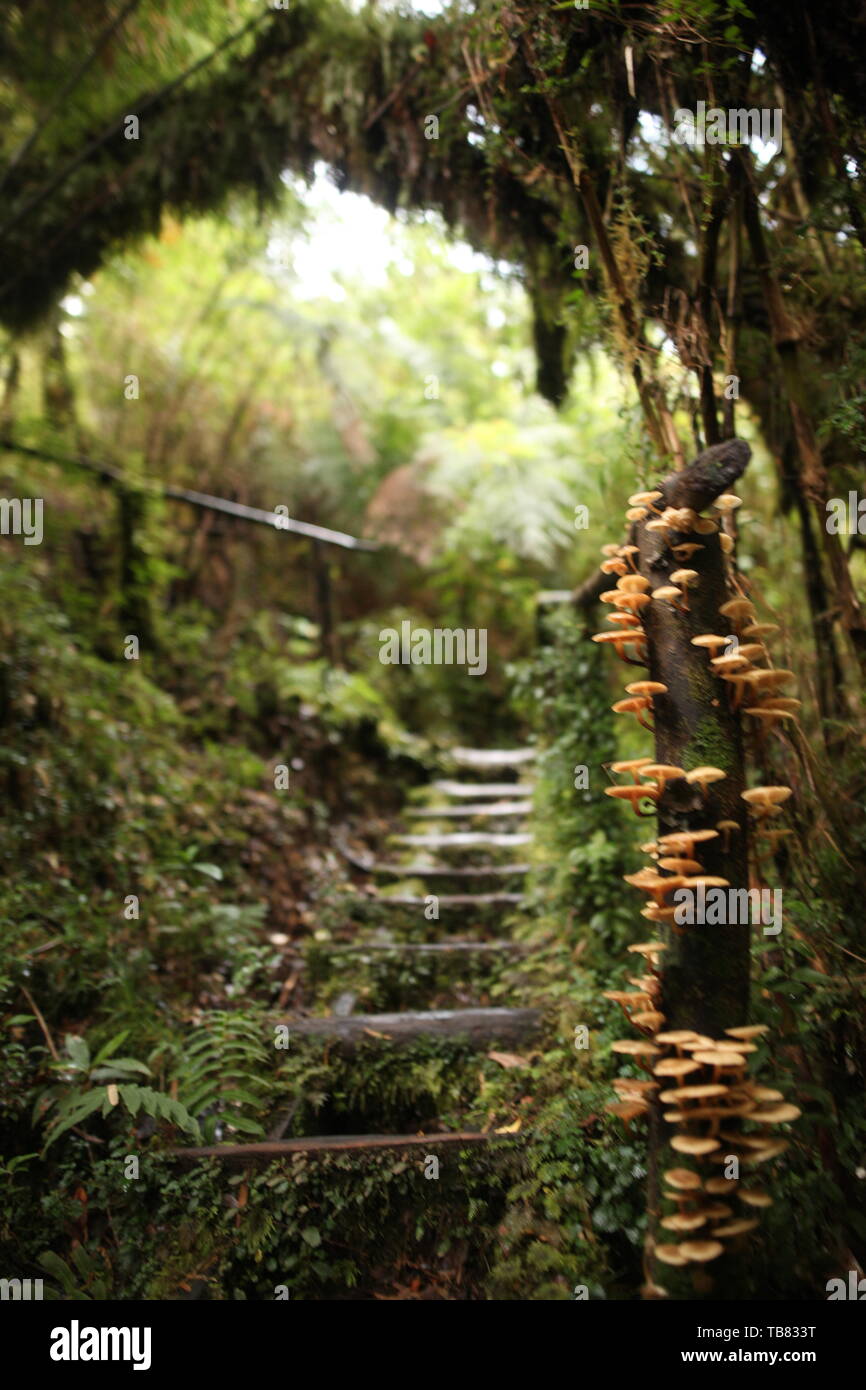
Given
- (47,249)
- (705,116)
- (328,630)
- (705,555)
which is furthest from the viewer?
(328,630)

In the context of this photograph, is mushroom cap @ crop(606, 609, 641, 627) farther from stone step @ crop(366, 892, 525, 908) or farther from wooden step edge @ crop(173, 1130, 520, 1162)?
stone step @ crop(366, 892, 525, 908)

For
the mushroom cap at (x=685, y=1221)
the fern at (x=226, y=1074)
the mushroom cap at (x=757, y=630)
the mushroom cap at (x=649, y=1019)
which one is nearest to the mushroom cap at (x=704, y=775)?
the mushroom cap at (x=757, y=630)

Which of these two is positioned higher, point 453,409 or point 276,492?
point 453,409

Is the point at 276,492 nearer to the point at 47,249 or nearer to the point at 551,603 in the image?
the point at 47,249

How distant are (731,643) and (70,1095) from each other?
2722mm

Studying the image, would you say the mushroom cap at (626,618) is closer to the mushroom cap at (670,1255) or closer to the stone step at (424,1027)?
the mushroom cap at (670,1255)

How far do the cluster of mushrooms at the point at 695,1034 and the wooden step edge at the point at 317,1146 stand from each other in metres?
0.79

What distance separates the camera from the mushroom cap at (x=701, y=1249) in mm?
1661

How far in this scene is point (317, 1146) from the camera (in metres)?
2.55

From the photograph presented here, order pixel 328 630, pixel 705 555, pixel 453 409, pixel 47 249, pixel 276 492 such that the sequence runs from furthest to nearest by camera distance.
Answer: pixel 453 409 < pixel 276 492 < pixel 328 630 < pixel 47 249 < pixel 705 555

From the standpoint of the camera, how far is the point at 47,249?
528 centimetres

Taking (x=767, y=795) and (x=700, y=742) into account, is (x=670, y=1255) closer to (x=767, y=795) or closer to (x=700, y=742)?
(x=767, y=795)

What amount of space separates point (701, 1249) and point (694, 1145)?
0.75 ft

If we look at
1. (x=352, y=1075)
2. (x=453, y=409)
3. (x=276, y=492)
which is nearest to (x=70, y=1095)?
(x=352, y=1075)
